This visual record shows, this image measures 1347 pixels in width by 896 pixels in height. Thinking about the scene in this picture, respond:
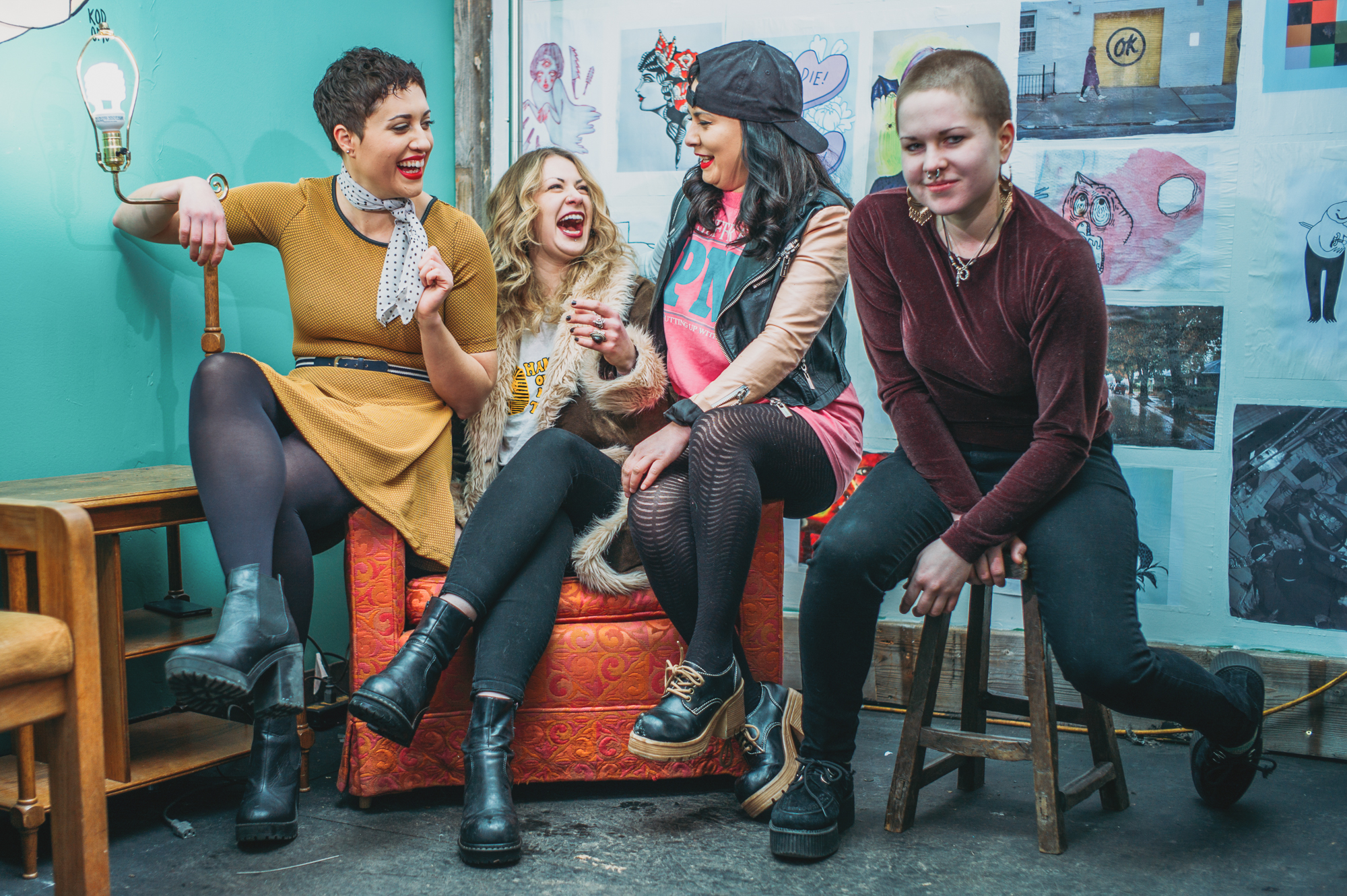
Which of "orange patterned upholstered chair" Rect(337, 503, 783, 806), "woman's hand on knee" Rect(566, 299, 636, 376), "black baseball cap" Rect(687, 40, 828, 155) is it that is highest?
"black baseball cap" Rect(687, 40, 828, 155)

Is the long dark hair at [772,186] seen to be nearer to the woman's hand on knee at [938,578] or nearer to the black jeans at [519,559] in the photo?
the black jeans at [519,559]

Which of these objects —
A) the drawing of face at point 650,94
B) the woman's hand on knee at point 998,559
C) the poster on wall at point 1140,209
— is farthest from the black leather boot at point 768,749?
the drawing of face at point 650,94

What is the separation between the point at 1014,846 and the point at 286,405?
155 centimetres

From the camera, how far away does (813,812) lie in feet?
5.56

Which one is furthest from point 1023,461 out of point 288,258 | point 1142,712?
point 288,258

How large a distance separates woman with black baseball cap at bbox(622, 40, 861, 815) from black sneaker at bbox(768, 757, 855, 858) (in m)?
0.14

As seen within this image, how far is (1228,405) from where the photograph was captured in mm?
2350

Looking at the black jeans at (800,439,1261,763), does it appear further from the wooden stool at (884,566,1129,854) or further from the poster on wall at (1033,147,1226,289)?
the poster on wall at (1033,147,1226,289)

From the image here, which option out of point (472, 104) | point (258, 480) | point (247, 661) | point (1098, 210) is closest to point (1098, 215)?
point (1098, 210)

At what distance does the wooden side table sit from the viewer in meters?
1.71

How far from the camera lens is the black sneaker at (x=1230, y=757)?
184 cm

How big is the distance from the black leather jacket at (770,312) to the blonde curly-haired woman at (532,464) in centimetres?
20

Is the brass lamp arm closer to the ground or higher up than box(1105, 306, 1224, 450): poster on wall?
higher up

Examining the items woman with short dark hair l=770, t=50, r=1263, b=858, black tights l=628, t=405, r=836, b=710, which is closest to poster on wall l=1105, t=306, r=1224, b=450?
woman with short dark hair l=770, t=50, r=1263, b=858
